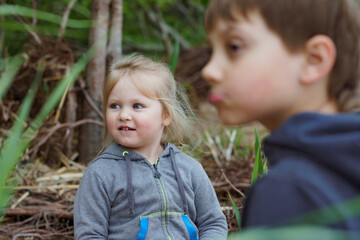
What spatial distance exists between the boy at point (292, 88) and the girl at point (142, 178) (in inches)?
31.1

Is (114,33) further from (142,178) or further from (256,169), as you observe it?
(256,169)

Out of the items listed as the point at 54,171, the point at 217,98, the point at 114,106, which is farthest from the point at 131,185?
the point at 54,171

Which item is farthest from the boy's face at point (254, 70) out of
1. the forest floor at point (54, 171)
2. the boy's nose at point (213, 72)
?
the forest floor at point (54, 171)

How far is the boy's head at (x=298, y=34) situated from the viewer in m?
1.10

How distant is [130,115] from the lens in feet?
6.33

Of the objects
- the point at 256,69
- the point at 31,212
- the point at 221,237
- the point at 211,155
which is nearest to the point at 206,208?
the point at 221,237

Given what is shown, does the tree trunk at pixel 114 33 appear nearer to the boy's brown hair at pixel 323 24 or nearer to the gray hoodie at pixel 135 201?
the gray hoodie at pixel 135 201

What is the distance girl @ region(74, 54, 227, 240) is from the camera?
6.18ft

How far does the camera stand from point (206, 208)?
205cm

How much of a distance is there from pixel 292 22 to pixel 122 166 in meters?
1.04

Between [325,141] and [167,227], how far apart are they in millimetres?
1047

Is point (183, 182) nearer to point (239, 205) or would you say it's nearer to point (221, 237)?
point (221, 237)

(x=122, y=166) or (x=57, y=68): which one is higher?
(x=57, y=68)

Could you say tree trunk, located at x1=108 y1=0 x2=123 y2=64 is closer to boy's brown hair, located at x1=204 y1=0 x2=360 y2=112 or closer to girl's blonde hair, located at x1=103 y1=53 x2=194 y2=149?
girl's blonde hair, located at x1=103 y1=53 x2=194 y2=149
